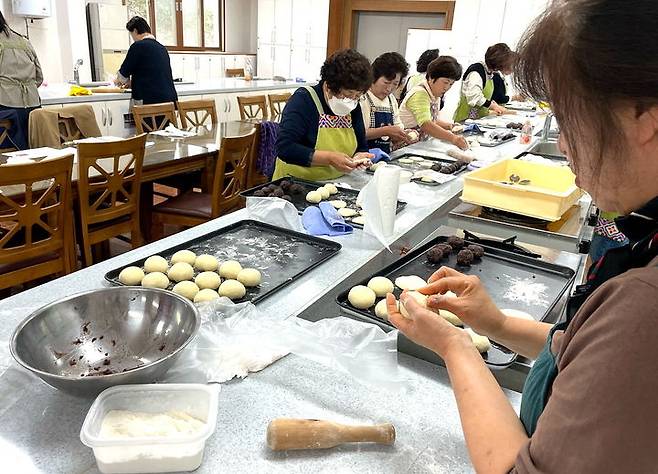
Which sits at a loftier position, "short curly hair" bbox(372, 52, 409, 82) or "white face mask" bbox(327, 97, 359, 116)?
"short curly hair" bbox(372, 52, 409, 82)

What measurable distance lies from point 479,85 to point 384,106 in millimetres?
1834

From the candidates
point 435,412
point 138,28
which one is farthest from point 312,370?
point 138,28

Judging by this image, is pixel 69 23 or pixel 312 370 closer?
pixel 312 370

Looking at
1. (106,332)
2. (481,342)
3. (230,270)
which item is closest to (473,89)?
(230,270)

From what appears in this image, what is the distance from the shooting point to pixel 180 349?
906 mm

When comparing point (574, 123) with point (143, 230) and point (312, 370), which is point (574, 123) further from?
point (143, 230)

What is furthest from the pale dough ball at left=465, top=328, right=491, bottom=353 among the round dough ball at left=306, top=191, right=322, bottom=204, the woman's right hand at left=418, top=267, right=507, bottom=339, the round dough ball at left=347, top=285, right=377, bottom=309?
the round dough ball at left=306, top=191, right=322, bottom=204

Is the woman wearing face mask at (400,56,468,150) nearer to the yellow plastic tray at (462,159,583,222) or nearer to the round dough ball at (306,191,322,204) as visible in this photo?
the yellow plastic tray at (462,159,583,222)

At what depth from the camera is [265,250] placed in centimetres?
159

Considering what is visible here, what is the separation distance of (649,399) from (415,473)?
17.4 inches

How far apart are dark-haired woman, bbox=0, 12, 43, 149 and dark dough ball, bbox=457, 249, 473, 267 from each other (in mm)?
3287

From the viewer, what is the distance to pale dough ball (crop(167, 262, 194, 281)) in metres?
1.37

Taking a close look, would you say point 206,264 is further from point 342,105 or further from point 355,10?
point 355,10

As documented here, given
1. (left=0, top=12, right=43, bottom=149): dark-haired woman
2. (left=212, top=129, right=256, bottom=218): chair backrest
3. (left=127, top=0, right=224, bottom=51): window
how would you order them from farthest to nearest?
(left=127, top=0, right=224, bottom=51): window, (left=0, top=12, right=43, bottom=149): dark-haired woman, (left=212, top=129, right=256, bottom=218): chair backrest
